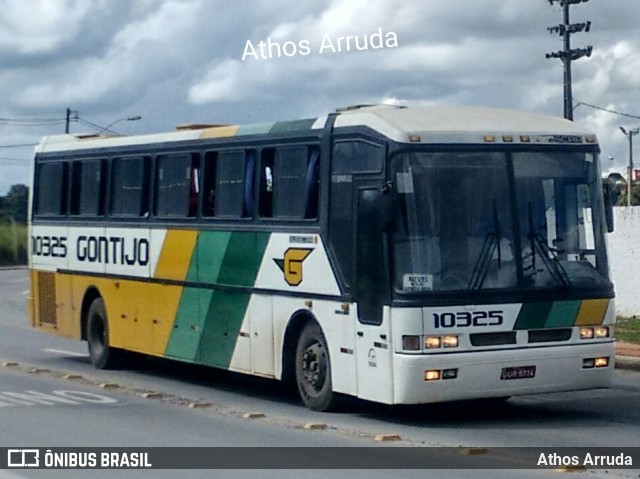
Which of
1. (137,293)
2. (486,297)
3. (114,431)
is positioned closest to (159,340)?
(137,293)

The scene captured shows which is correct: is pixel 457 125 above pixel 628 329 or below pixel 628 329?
above

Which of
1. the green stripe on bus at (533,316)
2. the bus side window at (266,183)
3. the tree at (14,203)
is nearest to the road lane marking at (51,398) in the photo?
the bus side window at (266,183)

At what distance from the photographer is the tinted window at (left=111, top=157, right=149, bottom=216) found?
727 inches

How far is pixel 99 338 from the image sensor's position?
2005 cm

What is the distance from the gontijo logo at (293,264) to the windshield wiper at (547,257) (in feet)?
7.92

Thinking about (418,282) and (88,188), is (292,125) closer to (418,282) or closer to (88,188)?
(418,282)

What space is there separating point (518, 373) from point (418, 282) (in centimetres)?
137

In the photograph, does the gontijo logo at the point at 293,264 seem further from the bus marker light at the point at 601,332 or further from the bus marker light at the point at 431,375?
the bus marker light at the point at 601,332

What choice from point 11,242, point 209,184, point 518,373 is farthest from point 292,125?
point 11,242

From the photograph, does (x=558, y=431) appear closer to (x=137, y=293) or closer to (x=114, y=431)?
(x=114, y=431)

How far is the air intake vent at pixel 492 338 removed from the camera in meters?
13.2

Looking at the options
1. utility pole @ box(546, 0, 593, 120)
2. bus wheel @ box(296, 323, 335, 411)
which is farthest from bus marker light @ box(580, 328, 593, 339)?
utility pole @ box(546, 0, 593, 120)

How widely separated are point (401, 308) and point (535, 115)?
286 cm

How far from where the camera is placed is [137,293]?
18703mm
